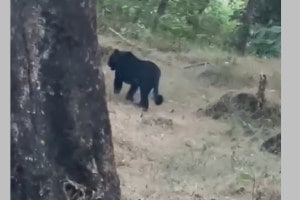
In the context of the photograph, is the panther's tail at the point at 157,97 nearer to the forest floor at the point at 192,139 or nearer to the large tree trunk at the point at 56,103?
the forest floor at the point at 192,139

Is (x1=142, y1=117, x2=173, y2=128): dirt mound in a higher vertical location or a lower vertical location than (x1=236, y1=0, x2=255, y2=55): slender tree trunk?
lower

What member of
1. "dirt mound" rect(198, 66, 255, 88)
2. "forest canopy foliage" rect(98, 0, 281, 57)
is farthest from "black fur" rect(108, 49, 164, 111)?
"forest canopy foliage" rect(98, 0, 281, 57)

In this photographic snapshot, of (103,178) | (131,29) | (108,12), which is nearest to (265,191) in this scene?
(103,178)

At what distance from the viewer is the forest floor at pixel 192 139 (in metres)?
7.54

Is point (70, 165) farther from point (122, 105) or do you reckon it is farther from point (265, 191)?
point (122, 105)

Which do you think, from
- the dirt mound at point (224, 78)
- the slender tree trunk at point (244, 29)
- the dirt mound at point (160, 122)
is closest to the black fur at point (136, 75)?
the dirt mound at point (160, 122)

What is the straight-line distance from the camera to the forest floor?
7543 mm

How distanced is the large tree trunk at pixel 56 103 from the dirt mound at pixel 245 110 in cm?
524

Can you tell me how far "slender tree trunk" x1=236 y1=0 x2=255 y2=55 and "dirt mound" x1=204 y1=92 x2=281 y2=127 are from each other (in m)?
4.41

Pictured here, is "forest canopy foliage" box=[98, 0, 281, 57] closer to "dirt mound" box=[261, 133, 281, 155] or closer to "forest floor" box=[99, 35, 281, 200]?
"forest floor" box=[99, 35, 281, 200]

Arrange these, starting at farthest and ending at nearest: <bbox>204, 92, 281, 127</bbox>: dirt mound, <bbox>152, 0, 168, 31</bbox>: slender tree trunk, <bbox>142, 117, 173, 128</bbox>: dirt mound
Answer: <bbox>152, 0, 168, 31</bbox>: slender tree trunk, <bbox>204, 92, 281, 127</bbox>: dirt mound, <bbox>142, 117, 173, 128</bbox>: dirt mound

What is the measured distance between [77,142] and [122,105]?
552 centimetres

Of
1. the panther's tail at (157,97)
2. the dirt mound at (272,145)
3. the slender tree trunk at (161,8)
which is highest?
the slender tree trunk at (161,8)

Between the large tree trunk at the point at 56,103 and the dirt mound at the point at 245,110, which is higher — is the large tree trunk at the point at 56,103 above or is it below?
above
